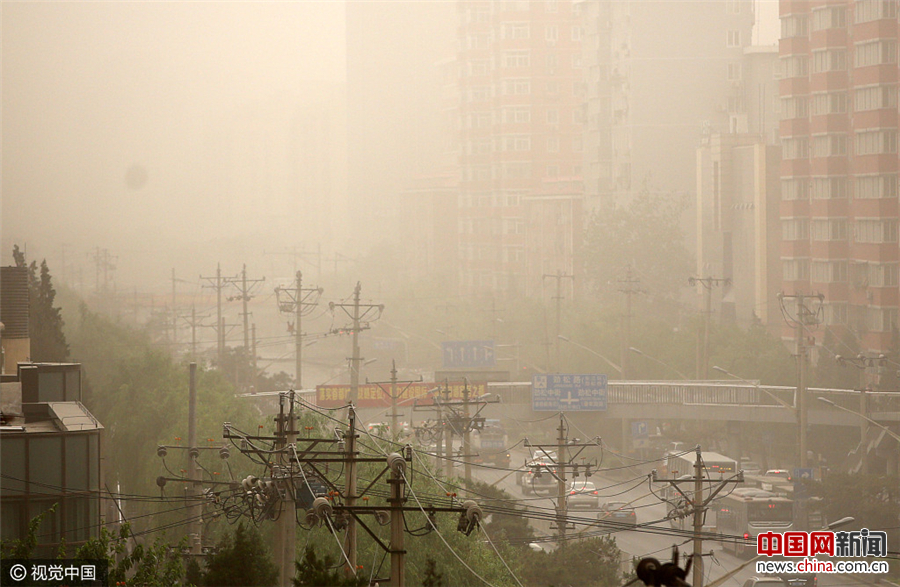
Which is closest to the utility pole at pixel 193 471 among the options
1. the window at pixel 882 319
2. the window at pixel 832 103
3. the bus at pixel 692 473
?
the bus at pixel 692 473

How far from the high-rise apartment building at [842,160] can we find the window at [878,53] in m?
0.05

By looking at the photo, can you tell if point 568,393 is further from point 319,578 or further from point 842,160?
point 319,578

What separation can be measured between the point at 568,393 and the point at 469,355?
29.0 ft

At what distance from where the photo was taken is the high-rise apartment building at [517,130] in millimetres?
93438

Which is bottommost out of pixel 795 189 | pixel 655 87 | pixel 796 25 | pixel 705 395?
pixel 705 395

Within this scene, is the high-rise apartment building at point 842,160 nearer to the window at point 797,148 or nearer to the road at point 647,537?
the window at point 797,148

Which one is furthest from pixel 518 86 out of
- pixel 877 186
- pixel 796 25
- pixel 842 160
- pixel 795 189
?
pixel 877 186

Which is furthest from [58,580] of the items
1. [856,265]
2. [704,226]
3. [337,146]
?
[337,146]

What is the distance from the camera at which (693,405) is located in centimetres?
4744

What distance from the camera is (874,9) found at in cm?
5384

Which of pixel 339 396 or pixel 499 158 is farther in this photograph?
pixel 499 158

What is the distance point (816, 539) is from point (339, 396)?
1946 centimetres

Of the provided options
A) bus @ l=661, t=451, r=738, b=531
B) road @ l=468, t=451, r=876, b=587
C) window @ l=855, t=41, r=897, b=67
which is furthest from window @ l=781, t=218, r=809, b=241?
bus @ l=661, t=451, r=738, b=531

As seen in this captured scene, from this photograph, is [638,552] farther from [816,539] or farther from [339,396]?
[339,396]
